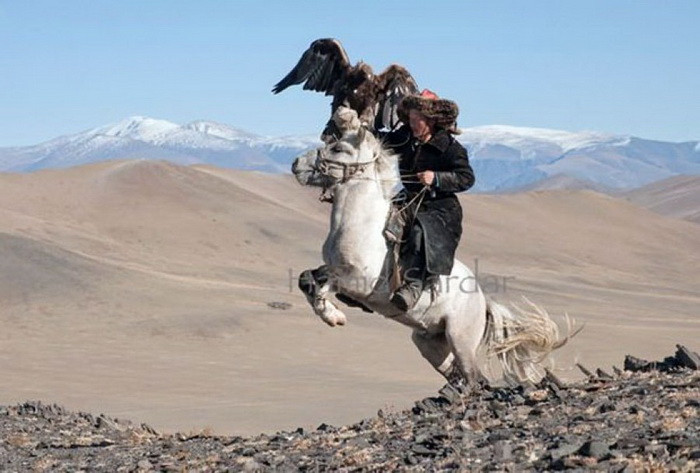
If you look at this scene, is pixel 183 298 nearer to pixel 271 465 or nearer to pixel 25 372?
pixel 25 372

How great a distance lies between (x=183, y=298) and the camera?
31953 mm

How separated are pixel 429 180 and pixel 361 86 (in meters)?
0.84

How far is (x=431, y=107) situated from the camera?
9047 mm

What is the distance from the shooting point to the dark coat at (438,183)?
893 cm

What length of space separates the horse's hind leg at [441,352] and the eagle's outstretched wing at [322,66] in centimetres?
192

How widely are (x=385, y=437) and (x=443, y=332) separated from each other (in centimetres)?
142

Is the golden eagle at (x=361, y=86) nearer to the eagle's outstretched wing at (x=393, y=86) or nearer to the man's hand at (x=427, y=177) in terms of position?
the eagle's outstretched wing at (x=393, y=86)

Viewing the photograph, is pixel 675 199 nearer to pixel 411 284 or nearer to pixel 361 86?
pixel 361 86

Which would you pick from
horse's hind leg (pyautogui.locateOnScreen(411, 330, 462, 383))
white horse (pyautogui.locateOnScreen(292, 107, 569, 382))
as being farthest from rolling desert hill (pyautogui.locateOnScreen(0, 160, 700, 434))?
white horse (pyautogui.locateOnScreen(292, 107, 569, 382))

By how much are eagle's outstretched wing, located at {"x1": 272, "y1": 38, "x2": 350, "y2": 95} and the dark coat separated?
2.01 ft

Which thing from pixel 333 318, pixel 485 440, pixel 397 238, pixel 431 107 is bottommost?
pixel 485 440

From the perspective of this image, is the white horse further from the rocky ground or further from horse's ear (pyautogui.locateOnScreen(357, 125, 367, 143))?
the rocky ground

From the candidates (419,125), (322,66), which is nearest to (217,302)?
(322,66)

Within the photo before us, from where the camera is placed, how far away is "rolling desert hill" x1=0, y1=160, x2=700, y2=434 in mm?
20812
